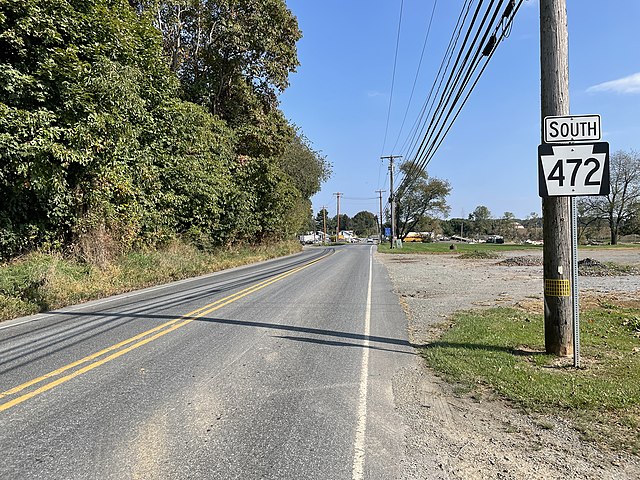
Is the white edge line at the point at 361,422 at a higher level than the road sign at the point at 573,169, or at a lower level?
lower

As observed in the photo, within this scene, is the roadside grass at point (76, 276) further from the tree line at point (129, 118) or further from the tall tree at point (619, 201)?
the tall tree at point (619, 201)

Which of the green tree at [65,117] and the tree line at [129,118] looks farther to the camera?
the tree line at [129,118]

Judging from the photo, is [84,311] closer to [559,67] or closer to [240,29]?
[559,67]

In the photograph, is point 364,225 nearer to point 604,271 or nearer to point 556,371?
point 604,271

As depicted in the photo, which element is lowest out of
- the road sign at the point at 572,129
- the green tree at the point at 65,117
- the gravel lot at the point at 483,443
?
the gravel lot at the point at 483,443

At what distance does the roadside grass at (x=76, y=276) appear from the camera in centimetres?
1059

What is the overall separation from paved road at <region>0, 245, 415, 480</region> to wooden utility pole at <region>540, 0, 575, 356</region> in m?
2.10

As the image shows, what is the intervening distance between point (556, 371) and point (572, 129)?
3.02 m

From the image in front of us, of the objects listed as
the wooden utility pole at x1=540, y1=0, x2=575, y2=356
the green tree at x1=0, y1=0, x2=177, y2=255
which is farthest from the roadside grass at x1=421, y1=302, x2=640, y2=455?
the green tree at x1=0, y1=0, x2=177, y2=255

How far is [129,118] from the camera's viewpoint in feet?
50.4

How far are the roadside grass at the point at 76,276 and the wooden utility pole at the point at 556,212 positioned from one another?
10.5m

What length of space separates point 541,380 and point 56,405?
5228 millimetres

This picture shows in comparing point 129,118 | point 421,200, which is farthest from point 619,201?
point 129,118

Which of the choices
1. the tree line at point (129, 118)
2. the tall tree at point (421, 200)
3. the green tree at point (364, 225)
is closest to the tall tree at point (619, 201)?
the tall tree at point (421, 200)
